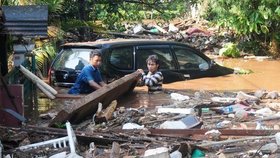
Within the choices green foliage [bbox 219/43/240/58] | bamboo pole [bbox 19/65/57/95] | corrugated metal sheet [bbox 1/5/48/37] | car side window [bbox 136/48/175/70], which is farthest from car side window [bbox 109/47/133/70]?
green foliage [bbox 219/43/240/58]

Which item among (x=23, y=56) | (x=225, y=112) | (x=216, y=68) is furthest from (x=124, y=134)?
(x=216, y=68)

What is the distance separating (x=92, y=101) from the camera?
816 cm

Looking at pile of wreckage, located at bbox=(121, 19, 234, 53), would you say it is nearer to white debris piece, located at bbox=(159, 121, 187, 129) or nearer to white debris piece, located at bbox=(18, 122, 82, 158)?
white debris piece, located at bbox=(159, 121, 187, 129)

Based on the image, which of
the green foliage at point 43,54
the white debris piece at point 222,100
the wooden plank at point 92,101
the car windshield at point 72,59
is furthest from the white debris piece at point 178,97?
the green foliage at point 43,54

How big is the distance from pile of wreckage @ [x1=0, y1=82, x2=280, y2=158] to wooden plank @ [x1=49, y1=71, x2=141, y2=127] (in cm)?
2

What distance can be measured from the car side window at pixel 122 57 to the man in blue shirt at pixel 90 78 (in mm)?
922

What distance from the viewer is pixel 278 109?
9.05 metres

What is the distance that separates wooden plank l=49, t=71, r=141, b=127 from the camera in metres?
7.38

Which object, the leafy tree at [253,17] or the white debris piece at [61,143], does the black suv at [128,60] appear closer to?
the white debris piece at [61,143]

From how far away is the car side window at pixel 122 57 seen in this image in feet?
35.9

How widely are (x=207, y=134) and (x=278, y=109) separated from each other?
2.77 m

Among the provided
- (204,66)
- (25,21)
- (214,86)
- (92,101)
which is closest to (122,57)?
(204,66)

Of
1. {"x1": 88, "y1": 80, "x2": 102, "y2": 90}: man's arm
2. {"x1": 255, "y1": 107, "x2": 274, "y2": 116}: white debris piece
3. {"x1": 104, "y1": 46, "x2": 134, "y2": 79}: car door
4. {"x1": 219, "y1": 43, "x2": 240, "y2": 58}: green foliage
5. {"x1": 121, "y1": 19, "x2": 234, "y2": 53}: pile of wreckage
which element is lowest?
{"x1": 219, "y1": 43, "x2": 240, "y2": 58}: green foliage

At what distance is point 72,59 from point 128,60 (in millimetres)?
1254
